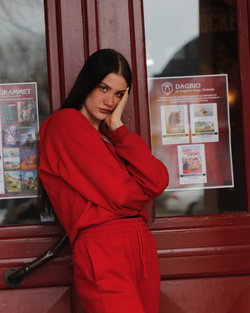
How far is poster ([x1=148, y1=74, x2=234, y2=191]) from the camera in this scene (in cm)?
209

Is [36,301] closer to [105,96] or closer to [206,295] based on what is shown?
[206,295]

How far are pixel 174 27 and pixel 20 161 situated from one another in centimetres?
106

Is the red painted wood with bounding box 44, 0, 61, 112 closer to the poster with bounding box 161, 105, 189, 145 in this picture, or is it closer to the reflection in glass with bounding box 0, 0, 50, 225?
the reflection in glass with bounding box 0, 0, 50, 225

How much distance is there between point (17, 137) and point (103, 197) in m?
0.76

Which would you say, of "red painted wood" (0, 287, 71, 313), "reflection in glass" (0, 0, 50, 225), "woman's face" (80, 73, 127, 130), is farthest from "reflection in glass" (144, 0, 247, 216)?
"red painted wood" (0, 287, 71, 313)

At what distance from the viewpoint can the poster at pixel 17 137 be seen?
204cm

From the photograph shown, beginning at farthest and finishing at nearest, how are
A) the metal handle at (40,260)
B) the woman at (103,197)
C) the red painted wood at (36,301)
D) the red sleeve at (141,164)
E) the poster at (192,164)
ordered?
the poster at (192,164)
the red painted wood at (36,301)
the metal handle at (40,260)
the red sleeve at (141,164)
the woman at (103,197)

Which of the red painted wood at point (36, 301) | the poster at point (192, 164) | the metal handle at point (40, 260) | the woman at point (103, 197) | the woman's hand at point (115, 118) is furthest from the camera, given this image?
the poster at point (192, 164)

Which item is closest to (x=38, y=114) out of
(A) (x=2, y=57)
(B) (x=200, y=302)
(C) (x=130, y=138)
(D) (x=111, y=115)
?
(A) (x=2, y=57)

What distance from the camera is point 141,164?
5.19 feet

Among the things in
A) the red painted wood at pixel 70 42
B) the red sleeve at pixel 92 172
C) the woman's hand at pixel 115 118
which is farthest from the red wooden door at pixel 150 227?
the red sleeve at pixel 92 172

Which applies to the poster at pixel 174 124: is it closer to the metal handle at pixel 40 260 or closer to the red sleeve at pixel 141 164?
the red sleeve at pixel 141 164

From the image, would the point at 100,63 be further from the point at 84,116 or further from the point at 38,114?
the point at 38,114

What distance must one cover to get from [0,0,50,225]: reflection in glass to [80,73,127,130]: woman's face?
0.43 metres
